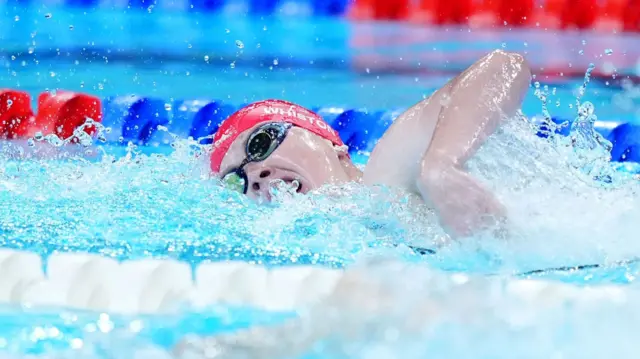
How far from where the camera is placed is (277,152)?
2.34 m

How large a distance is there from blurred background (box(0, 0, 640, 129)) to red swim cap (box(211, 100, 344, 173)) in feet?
6.08

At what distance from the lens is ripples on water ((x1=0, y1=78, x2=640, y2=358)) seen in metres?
1.51

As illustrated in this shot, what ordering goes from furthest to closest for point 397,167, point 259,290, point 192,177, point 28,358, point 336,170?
point 192,177, point 336,170, point 397,167, point 259,290, point 28,358

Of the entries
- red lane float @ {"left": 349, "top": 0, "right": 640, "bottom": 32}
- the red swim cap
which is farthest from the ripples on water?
red lane float @ {"left": 349, "top": 0, "right": 640, "bottom": 32}

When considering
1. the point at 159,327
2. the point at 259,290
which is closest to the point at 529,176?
the point at 259,290

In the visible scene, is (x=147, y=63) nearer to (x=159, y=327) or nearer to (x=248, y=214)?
(x=248, y=214)

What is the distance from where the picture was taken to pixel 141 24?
A: 7914mm

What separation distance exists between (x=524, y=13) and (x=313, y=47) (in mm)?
1767

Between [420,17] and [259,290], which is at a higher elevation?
[420,17]

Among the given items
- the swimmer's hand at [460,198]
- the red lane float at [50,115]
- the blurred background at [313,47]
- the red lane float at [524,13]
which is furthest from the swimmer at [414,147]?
the red lane float at [524,13]

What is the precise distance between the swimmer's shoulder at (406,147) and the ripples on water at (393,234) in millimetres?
47

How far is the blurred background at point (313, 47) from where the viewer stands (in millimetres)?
5402

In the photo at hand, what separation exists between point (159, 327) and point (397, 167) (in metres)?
0.67

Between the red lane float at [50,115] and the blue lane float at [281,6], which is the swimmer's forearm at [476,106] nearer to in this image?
the red lane float at [50,115]
